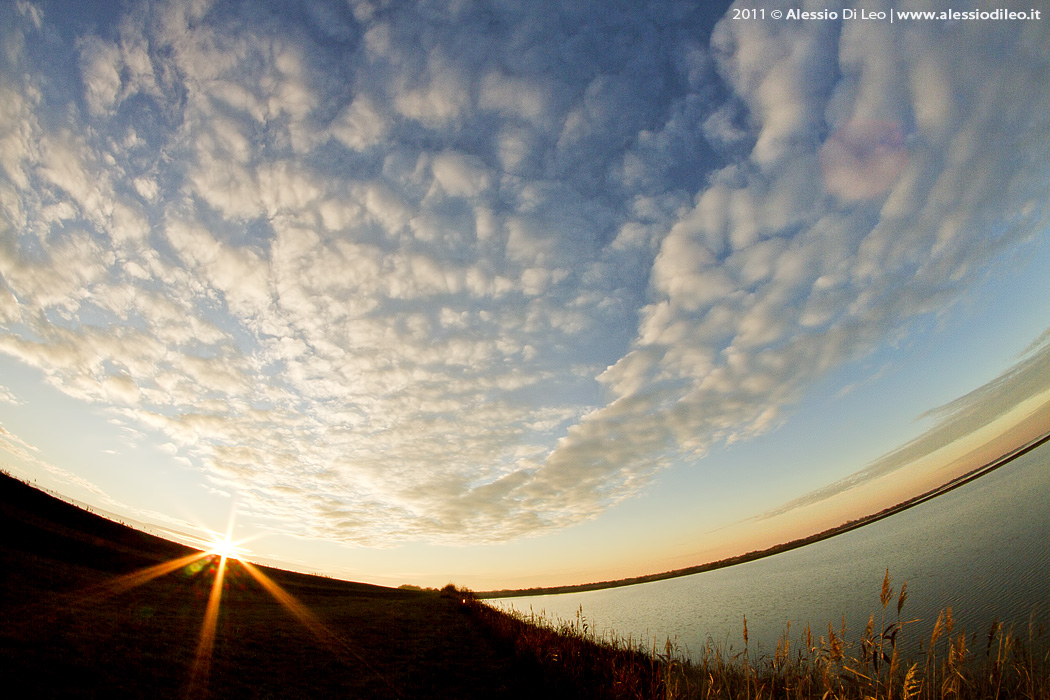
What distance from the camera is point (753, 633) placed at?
58.0 ft

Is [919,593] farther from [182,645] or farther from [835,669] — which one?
[182,645]

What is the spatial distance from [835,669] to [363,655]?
1426 centimetres

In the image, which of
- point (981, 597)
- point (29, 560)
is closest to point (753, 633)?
point (981, 597)

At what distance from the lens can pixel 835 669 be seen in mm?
9578

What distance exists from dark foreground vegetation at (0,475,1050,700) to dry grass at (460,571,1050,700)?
6 centimetres

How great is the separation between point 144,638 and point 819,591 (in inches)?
1266

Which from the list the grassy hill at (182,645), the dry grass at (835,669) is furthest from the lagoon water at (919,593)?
the grassy hill at (182,645)

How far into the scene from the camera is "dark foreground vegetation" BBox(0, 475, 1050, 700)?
6.25 m

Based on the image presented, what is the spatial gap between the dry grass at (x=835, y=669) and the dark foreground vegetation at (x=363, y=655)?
6 cm

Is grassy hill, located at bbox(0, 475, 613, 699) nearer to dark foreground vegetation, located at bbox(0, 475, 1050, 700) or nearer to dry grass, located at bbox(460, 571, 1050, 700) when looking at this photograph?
dark foreground vegetation, located at bbox(0, 475, 1050, 700)

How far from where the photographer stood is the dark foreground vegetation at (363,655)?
246 inches

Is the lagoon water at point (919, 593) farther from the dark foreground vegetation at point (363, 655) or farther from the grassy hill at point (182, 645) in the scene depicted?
the grassy hill at point (182, 645)

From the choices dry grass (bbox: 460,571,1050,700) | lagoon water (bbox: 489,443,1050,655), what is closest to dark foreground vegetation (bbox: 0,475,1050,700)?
dry grass (bbox: 460,571,1050,700)

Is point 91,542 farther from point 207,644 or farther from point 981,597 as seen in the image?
point 981,597
